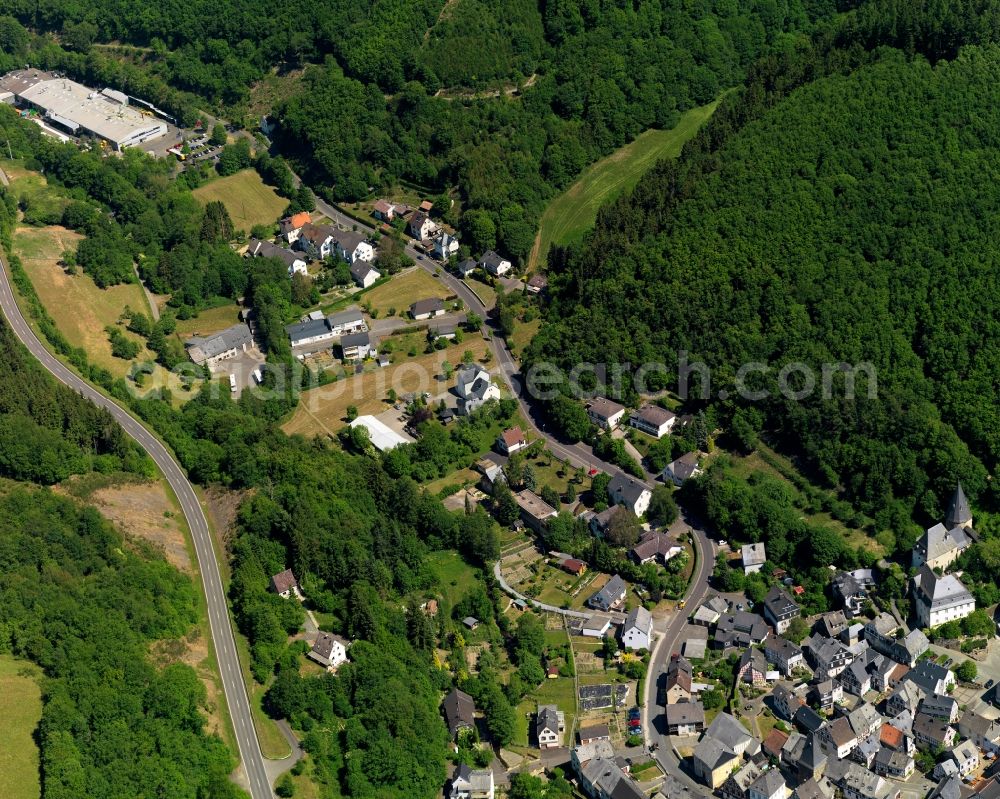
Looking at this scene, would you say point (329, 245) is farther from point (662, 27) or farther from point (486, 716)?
point (486, 716)

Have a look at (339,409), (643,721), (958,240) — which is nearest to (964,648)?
(643,721)

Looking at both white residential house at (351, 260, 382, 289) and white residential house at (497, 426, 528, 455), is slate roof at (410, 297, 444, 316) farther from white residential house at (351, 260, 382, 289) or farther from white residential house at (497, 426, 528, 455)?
white residential house at (497, 426, 528, 455)

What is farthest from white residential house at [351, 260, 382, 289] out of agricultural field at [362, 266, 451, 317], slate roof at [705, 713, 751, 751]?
slate roof at [705, 713, 751, 751]

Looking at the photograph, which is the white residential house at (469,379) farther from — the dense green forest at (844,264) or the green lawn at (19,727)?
the green lawn at (19,727)

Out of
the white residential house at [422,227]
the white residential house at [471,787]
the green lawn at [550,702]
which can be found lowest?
the green lawn at [550,702]

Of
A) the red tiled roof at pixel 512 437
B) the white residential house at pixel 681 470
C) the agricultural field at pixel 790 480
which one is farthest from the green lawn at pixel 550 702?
the red tiled roof at pixel 512 437
